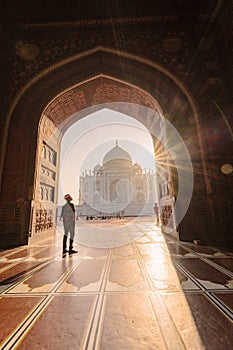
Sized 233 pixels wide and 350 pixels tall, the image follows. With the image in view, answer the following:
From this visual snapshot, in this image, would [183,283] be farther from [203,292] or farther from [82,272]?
[82,272]

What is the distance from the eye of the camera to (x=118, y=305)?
1.15 meters

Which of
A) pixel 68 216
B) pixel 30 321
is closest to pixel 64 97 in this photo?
pixel 68 216

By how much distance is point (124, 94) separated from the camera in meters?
5.38

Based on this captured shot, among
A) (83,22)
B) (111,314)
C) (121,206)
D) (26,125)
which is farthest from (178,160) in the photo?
(121,206)

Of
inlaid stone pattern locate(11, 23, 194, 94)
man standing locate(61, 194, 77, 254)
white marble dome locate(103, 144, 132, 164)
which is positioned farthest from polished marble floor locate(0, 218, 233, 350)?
white marble dome locate(103, 144, 132, 164)

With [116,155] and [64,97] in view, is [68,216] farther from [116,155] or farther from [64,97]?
[116,155]

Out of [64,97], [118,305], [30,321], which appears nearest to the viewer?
[30,321]

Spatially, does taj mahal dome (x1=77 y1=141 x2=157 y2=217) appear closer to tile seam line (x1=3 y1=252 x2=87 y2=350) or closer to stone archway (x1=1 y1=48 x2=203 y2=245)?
stone archway (x1=1 y1=48 x2=203 y2=245)

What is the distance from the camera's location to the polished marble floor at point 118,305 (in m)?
0.83

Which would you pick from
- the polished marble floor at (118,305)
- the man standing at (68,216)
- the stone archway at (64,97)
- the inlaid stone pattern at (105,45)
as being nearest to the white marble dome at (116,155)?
the stone archway at (64,97)

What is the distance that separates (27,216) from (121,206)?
23.4m

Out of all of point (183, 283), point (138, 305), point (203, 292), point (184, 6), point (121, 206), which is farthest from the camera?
point (121, 206)

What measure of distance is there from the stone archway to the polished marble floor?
7.01ft

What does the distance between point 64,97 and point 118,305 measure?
5.01m
